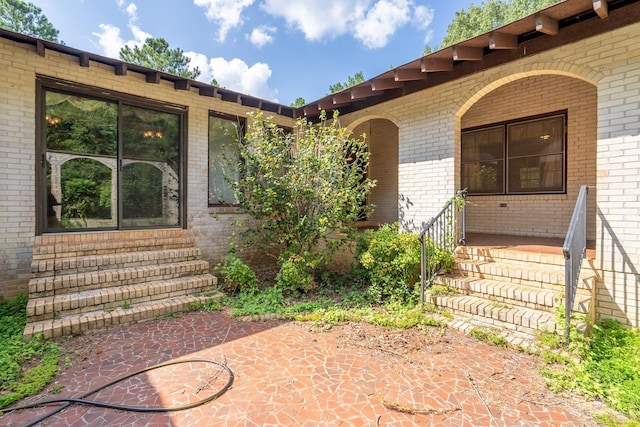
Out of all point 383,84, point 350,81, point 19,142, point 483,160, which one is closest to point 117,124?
point 19,142

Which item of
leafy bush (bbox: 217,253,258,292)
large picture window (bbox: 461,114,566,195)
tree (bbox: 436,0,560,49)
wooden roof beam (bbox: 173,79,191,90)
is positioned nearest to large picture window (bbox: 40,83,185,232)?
wooden roof beam (bbox: 173,79,191,90)

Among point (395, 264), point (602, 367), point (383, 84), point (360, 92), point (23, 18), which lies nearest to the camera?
point (602, 367)

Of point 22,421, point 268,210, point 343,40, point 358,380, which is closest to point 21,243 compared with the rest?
point 22,421

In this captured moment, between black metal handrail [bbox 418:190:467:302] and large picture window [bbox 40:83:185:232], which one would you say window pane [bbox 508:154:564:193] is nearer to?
black metal handrail [bbox 418:190:467:302]

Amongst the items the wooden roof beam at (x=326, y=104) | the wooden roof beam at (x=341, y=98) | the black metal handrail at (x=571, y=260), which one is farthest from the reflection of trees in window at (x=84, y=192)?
the black metal handrail at (x=571, y=260)

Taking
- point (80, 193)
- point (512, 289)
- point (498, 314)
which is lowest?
point (498, 314)

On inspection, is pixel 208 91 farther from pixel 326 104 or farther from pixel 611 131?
pixel 611 131

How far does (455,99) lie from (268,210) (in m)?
3.88

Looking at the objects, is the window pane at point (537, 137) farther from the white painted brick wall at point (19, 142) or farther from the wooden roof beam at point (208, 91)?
the white painted brick wall at point (19, 142)

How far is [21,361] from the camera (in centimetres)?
309

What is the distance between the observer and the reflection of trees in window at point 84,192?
16.4 ft

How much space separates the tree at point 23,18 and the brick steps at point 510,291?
24245 millimetres

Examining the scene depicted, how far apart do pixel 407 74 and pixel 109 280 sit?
234 inches

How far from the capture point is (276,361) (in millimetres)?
3121
